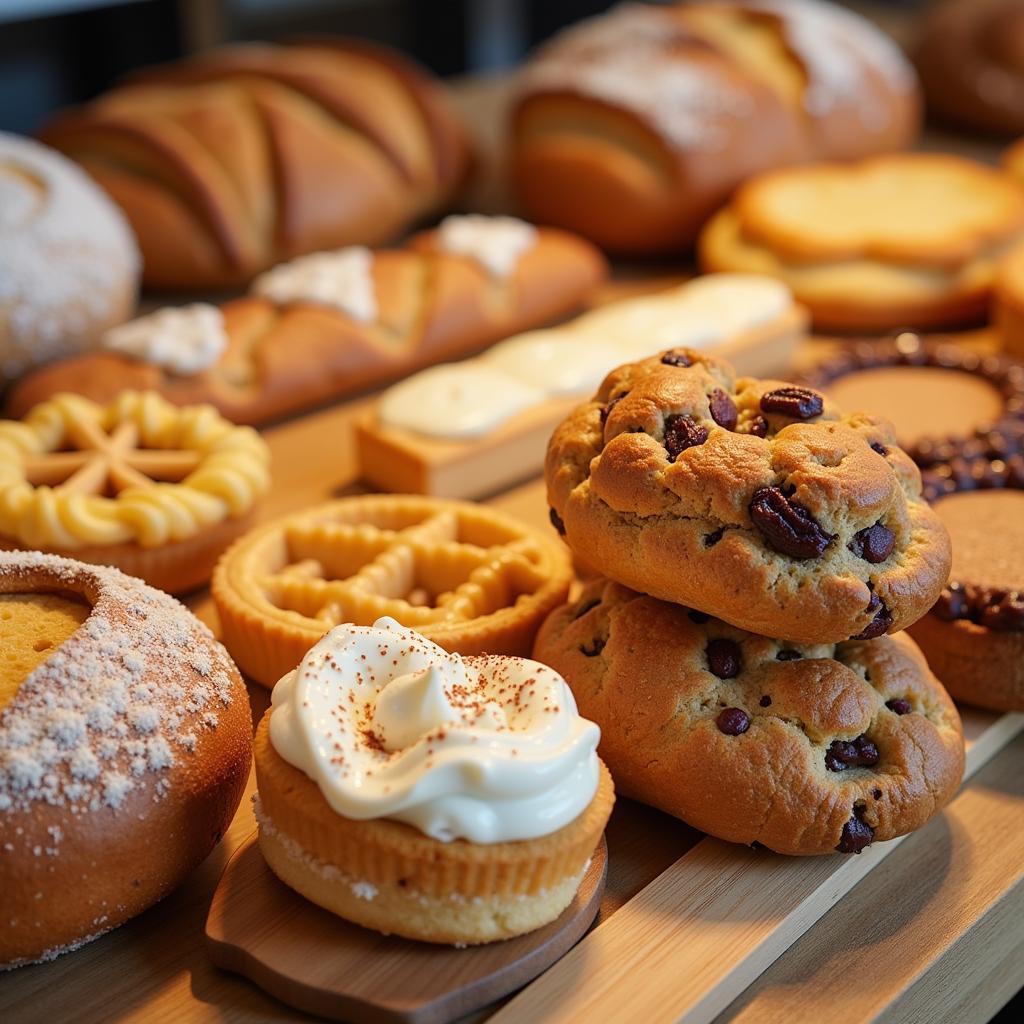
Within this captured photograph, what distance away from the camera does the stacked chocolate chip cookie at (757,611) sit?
47.0 inches

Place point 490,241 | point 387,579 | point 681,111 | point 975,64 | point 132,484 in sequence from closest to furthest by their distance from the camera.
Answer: point 387,579 → point 132,484 → point 490,241 → point 681,111 → point 975,64

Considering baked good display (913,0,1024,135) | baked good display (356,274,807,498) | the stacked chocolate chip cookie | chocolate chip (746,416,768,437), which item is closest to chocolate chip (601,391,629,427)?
the stacked chocolate chip cookie

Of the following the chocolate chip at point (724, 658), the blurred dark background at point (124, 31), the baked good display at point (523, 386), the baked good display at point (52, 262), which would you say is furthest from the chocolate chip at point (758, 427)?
the blurred dark background at point (124, 31)

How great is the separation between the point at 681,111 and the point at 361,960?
6.42 ft

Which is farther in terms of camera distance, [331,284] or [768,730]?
[331,284]

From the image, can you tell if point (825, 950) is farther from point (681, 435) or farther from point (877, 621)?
point (681, 435)

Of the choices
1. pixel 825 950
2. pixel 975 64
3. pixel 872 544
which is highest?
pixel 872 544

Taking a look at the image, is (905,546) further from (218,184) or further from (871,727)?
(218,184)

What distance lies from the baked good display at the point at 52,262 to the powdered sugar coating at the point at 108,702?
91cm

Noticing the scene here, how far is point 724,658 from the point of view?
1.30m

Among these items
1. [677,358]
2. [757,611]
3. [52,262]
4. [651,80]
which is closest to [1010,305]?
[651,80]

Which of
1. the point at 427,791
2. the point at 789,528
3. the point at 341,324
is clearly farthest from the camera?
the point at 341,324

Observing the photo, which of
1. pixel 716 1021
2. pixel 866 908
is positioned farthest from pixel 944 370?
pixel 716 1021

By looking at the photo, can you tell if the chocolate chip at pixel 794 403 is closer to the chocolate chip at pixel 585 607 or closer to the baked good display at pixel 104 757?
the chocolate chip at pixel 585 607
